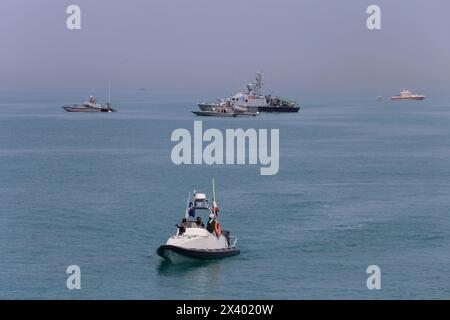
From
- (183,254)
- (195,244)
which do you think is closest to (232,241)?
(195,244)

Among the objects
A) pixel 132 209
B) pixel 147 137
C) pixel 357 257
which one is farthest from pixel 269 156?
pixel 357 257

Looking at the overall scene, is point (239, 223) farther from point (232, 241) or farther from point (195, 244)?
point (195, 244)

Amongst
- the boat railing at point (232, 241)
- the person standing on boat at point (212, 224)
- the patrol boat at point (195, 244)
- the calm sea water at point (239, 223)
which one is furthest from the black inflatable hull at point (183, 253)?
the boat railing at point (232, 241)

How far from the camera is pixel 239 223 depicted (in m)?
63.5

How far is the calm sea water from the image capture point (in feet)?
157

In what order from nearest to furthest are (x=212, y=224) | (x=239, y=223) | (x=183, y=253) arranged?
(x=183, y=253)
(x=212, y=224)
(x=239, y=223)

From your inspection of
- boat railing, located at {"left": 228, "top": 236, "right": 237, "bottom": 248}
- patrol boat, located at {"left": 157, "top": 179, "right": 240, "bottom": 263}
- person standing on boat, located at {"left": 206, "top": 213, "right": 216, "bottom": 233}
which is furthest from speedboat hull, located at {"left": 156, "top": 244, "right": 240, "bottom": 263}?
boat railing, located at {"left": 228, "top": 236, "right": 237, "bottom": 248}

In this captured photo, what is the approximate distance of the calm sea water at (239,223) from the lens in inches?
1886

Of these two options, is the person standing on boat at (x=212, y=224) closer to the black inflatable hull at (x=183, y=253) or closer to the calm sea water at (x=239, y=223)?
the black inflatable hull at (x=183, y=253)

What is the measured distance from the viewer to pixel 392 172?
98812 millimetres

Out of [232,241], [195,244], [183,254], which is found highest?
[195,244]

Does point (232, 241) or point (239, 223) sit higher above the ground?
point (239, 223)

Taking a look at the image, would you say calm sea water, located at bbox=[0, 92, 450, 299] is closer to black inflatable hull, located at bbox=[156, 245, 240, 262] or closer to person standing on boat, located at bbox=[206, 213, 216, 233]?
black inflatable hull, located at bbox=[156, 245, 240, 262]
